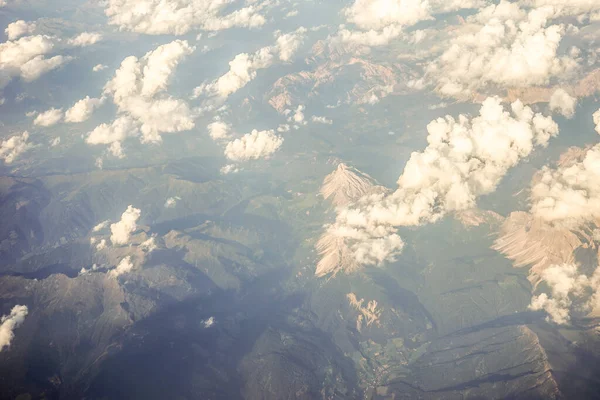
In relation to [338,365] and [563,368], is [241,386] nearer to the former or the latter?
[338,365]

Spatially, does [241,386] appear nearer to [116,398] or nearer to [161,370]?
[161,370]

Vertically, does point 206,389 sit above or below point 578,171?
below

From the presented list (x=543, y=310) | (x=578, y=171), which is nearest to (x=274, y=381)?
(x=543, y=310)

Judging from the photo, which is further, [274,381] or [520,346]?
[274,381]

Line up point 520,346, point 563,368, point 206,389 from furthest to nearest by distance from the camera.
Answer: point 206,389
point 520,346
point 563,368

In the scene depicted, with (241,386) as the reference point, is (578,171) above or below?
above

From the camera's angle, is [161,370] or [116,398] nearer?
[116,398]

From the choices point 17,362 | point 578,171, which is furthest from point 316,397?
point 578,171

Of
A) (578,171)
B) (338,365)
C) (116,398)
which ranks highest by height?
(578,171)

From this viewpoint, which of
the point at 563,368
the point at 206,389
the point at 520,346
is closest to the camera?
the point at 563,368
